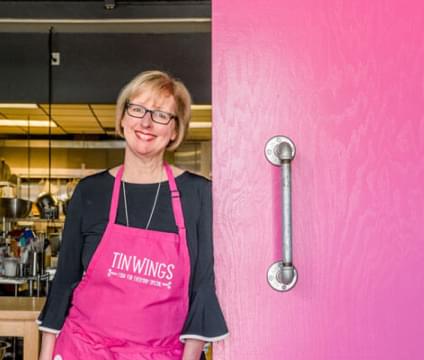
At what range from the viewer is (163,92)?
149 centimetres

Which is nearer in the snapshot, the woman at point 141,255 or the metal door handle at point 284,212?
the metal door handle at point 284,212

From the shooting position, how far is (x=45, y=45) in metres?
4.75

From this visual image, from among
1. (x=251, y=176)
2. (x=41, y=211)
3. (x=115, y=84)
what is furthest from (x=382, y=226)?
(x=41, y=211)

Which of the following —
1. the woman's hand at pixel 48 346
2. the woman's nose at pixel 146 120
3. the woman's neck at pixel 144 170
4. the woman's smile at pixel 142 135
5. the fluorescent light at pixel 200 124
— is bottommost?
the woman's hand at pixel 48 346

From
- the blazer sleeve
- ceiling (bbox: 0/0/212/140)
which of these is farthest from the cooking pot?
the blazer sleeve

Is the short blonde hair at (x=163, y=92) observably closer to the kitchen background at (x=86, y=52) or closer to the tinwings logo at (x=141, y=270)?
the tinwings logo at (x=141, y=270)

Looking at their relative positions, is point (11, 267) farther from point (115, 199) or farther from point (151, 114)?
point (151, 114)

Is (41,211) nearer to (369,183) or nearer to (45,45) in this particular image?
(45,45)

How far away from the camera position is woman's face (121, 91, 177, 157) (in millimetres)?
1461

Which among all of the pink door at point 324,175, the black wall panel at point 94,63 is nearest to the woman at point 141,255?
the pink door at point 324,175

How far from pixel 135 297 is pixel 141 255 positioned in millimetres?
104

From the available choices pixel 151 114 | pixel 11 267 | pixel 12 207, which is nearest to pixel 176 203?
pixel 151 114

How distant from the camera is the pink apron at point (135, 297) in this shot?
4.61ft

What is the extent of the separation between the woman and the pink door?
0.40ft
